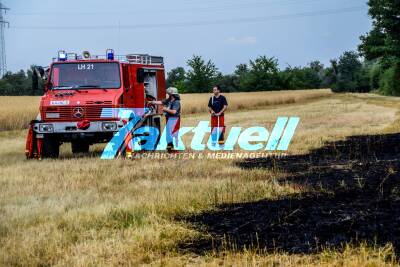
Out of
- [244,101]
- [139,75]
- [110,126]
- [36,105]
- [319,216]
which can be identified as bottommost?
[319,216]

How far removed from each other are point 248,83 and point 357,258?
98609 millimetres

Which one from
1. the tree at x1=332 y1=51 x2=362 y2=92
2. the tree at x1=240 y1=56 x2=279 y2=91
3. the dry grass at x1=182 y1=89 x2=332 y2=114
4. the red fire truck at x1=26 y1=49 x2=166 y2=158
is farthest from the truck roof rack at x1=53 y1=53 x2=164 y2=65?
the tree at x1=332 y1=51 x2=362 y2=92

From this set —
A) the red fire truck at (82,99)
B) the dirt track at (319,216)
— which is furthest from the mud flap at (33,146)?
the dirt track at (319,216)

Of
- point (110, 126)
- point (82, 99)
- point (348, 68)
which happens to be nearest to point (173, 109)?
point (110, 126)

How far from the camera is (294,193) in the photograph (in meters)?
8.32

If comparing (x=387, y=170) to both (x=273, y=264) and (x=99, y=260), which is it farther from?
(x=99, y=260)

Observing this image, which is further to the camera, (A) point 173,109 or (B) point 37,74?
(A) point 173,109

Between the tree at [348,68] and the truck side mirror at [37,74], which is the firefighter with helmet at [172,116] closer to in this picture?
the truck side mirror at [37,74]

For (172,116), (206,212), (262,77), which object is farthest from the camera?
(262,77)

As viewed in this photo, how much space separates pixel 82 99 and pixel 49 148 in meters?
1.76

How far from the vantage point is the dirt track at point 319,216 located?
5.69 meters

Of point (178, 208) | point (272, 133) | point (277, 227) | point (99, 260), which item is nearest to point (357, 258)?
point (277, 227)

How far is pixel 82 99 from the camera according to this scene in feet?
45.5

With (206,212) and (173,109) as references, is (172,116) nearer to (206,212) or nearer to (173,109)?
(173,109)
